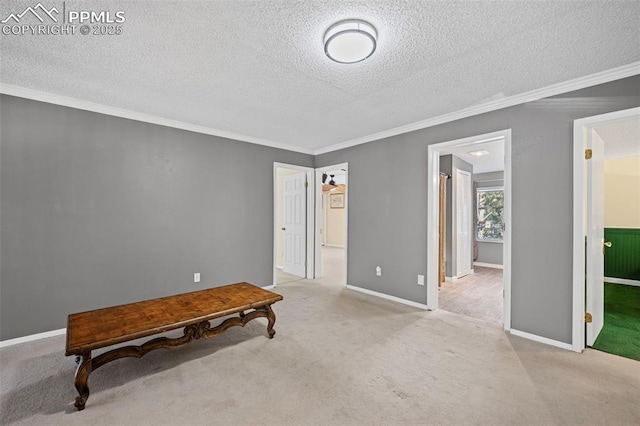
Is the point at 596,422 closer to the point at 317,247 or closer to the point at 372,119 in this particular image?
the point at 372,119

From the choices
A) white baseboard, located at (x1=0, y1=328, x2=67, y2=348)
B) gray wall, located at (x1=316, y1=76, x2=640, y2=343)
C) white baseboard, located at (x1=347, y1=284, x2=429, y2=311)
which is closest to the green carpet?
gray wall, located at (x1=316, y1=76, x2=640, y2=343)

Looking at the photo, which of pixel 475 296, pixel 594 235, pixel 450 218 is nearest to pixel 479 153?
pixel 450 218

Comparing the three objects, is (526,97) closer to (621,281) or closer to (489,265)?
(621,281)

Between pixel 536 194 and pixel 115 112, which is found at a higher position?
pixel 115 112

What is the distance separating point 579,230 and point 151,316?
12.0 feet

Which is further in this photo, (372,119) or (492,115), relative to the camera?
(372,119)

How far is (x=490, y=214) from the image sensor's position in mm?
6758

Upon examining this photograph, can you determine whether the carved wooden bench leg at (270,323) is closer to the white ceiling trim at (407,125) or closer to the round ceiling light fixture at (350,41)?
the round ceiling light fixture at (350,41)

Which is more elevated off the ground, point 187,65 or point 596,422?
point 187,65

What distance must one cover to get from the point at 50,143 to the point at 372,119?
3.47 m

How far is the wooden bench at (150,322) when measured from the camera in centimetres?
174

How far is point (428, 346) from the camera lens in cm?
251

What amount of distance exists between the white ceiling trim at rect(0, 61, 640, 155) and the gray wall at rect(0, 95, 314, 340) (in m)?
0.08

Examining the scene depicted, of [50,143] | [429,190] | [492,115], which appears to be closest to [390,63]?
[492,115]
